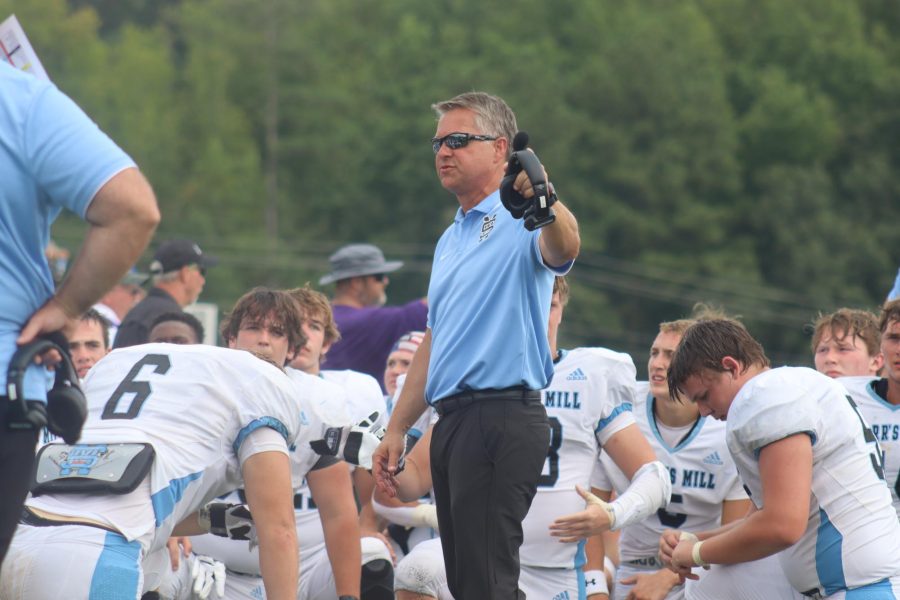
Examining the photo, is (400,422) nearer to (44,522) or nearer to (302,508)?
(44,522)

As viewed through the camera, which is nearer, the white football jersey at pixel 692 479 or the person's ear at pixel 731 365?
the person's ear at pixel 731 365

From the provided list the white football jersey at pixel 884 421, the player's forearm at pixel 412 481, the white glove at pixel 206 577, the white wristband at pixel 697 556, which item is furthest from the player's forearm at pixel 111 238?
the white football jersey at pixel 884 421

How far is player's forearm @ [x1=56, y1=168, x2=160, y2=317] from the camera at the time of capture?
11.8 ft

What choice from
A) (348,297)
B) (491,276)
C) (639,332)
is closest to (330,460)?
(491,276)

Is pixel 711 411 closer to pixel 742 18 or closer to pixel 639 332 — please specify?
pixel 639 332

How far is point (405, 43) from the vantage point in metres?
51.7

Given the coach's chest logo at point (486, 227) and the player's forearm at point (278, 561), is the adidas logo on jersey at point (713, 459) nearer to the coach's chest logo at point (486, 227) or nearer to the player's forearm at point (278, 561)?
the coach's chest logo at point (486, 227)

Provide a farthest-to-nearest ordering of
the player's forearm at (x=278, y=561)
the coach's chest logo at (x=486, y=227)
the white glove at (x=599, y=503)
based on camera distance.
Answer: the white glove at (x=599, y=503) → the coach's chest logo at (x=486, y=227) → the player's forearm at (x=278, y=561)

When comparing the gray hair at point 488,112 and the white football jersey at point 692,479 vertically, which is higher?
the gray hair at point 488,112

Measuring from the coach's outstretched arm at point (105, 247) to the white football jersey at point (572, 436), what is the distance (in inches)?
116

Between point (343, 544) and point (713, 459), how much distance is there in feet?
→ 6.45

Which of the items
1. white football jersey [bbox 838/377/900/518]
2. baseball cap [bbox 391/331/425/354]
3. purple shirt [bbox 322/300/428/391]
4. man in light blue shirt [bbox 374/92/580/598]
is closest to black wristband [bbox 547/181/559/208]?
man in light blue shirt [bbox 374/92/580/598]

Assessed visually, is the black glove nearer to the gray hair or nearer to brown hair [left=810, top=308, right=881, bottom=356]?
the gray hair

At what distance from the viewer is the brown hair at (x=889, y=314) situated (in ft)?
19.9
